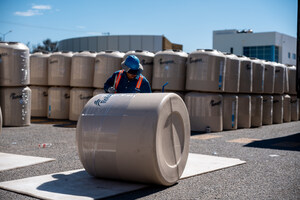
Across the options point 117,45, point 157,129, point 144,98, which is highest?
point 117,45

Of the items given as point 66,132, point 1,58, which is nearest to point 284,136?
point 66,132

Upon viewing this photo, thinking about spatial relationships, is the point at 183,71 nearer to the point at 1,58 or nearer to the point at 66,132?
the point at 66,132

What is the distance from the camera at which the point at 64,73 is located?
14656 mm

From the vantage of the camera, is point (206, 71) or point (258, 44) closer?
point (206, 71)

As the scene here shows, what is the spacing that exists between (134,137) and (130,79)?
156 centimetres

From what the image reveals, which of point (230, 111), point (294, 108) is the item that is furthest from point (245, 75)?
point (294, 108)

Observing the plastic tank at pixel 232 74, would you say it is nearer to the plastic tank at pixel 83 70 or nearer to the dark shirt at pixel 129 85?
the plastic tank at pixel 83 70

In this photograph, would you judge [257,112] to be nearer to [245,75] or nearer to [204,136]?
[245,75]

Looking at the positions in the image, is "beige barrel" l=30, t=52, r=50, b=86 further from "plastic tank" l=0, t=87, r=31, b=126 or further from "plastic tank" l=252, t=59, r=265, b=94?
"plastic tank" l=252, t=59, r=265, b=94

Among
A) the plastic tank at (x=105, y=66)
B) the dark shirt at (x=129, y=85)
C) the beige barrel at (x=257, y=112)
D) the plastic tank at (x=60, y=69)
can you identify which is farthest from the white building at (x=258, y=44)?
the dark shirt at (x=129, y=85)

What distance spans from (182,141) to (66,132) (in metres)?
6.23

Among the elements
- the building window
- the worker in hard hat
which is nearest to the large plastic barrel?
the worker in hard hat

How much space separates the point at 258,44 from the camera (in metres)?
53.6

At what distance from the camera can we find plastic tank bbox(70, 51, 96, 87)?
1408 centimetres
